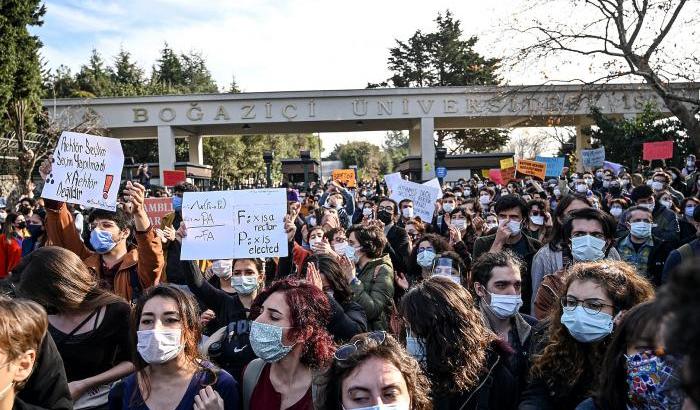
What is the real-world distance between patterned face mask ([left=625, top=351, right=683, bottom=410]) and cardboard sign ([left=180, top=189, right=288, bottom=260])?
3358 mm

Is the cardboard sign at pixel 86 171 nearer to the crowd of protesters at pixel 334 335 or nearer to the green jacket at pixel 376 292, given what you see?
the crowd of protesters at pixel 334 335

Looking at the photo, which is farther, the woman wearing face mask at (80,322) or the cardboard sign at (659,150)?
the cardboard sign at (659,150)

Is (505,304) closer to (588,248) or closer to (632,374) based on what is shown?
(588,248)

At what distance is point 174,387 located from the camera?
10.0 ft

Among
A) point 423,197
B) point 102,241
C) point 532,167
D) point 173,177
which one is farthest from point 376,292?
point 173,177

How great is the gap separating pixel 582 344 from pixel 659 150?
1885cm

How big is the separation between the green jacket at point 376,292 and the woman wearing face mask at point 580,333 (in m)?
1.96

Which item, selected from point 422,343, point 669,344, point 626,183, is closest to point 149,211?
point 422,343

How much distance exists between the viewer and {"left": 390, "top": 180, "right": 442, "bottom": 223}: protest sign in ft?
35.4

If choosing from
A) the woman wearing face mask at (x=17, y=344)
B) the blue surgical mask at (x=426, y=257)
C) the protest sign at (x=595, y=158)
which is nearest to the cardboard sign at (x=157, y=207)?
the blue surgical mask at (x=426, y=257)

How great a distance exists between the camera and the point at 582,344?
302cm

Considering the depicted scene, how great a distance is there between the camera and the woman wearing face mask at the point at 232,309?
12.5ft

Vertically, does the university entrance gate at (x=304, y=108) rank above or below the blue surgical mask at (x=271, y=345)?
above

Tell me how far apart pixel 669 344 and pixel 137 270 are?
4.47 m
